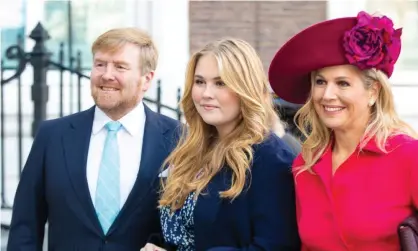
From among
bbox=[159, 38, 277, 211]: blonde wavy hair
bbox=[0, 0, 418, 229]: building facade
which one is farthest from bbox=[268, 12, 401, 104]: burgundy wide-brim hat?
bbox=[0, 0, 418, 229]: building facade

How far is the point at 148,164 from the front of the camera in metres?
4.02

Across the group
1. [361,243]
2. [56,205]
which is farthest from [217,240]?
[56,205]

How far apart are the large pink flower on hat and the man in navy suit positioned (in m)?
1.08

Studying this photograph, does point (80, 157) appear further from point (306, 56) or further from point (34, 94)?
point (34, 94)

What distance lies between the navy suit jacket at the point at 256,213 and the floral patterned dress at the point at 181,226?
6cm

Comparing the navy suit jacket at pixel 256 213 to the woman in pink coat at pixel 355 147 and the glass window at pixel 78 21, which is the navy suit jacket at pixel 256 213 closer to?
the woman in pink coat at pixel 355 147

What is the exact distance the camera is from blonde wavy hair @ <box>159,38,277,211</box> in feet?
11.7

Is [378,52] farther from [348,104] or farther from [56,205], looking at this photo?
[56,205]

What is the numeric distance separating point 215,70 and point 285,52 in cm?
28

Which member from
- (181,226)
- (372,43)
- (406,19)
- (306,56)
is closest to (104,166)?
(181,226)

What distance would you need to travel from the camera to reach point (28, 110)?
8.82m

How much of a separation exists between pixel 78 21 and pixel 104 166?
545 cm

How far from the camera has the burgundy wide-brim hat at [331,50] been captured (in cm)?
335

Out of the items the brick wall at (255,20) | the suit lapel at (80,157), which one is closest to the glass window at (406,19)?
the brick wall at (255,20)
